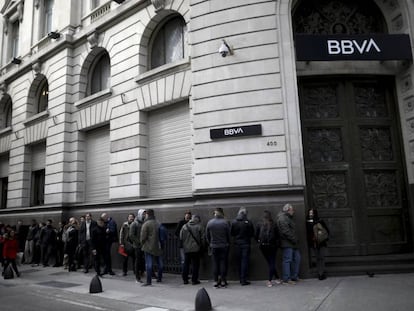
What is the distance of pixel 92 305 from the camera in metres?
8.13

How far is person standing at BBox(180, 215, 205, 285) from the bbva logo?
6.49m

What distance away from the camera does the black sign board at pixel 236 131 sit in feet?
35.3

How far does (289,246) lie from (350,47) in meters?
6.16

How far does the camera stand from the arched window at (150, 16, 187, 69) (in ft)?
46.7

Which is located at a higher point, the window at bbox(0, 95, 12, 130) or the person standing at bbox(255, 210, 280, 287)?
the window at bbox(0, 95, 12, 130)

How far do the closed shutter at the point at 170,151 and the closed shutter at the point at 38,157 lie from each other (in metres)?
8.47

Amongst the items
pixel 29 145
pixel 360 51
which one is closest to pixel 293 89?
pixel 360 51

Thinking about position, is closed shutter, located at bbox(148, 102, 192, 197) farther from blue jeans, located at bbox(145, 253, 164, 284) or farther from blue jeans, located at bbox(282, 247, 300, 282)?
blue jeans, located at bbox(282, 247, 300, 282)

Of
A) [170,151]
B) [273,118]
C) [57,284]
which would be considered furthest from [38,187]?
[273,118]

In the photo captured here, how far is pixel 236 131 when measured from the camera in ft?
35.8

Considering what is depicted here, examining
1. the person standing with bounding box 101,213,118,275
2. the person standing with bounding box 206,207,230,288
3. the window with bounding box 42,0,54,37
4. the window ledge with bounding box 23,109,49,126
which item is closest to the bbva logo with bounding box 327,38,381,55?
the person standing with bounding box 206,207,230,288

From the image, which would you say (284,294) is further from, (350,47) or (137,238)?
(350,47)

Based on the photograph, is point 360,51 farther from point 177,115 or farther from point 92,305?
point 92,305

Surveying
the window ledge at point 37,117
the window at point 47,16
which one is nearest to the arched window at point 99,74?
the window ledge at point 37,117
